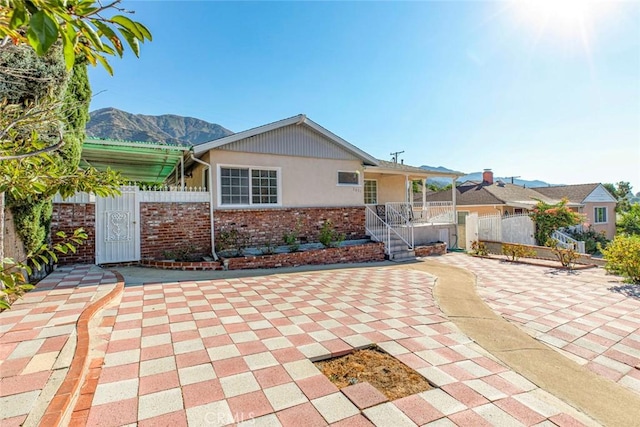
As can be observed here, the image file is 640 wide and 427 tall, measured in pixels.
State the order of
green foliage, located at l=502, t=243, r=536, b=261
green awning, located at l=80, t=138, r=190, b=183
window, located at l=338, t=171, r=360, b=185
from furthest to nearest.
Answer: window, located at l=338, t=171, r=360, b=185
green foliage, located at l=502, t=243, r=536, b=261
green awning, located at l=80, t=138, r=190, b=183

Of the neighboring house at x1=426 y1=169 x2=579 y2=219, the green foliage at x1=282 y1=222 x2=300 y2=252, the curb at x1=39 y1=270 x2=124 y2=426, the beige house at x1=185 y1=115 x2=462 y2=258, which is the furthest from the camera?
the neighboring house at x1=426 y1=169 x2=579 y2=219

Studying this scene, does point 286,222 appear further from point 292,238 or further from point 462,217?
point 462,217

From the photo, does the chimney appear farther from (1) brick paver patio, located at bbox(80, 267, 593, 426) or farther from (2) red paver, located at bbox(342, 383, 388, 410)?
(2) red paver, located at bbox(342, 383, 388, 410)

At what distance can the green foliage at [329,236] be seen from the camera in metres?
10.5

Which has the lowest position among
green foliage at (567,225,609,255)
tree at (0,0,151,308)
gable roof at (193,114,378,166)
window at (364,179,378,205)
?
green foliage at (567,225,609,255)

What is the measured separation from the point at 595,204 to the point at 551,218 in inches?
501

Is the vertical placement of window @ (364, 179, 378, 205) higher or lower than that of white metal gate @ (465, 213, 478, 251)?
higher

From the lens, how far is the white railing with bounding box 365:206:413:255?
11932mm

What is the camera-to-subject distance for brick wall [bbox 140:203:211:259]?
27.9 feet

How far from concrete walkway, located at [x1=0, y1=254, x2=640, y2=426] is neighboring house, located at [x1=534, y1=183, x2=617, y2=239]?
25248 mm

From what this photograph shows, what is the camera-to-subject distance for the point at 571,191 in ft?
83.6

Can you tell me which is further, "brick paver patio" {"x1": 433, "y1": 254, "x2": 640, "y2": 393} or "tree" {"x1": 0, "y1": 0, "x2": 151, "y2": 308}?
"brick paver patio" {"x1": 433, "y1": 254, "x2": 640, "y2": 393}

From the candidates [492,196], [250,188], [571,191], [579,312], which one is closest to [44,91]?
[250,188]

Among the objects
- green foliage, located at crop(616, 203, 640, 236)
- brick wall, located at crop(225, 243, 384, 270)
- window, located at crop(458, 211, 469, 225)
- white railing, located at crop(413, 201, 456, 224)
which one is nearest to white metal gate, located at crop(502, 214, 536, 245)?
white railing, located at crop(413, 201, 456, 224)
